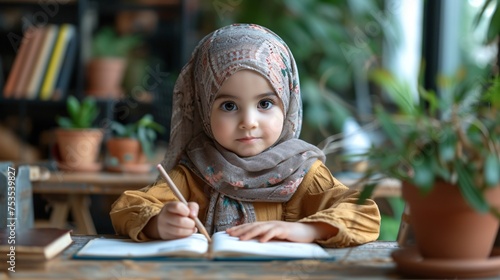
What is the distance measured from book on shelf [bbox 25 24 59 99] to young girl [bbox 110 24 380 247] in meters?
3.12

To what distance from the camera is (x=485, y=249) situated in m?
1.24

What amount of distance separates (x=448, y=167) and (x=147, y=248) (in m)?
0.52

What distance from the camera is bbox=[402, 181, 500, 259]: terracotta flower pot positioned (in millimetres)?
1216

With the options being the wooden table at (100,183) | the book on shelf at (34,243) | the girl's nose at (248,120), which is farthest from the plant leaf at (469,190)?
the wooden table at (100,183)

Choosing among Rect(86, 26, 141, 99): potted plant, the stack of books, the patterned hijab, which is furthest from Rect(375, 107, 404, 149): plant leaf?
Rect(86, 26, 141, 99): potted plant

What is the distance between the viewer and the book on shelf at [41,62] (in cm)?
473

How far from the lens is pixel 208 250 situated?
139 centimetres

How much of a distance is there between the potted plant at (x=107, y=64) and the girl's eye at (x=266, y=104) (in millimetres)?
4349

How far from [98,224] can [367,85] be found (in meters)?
2.11

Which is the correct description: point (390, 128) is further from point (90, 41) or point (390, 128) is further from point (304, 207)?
point (90, 41)

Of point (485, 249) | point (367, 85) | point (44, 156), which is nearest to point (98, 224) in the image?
point (44, 156)

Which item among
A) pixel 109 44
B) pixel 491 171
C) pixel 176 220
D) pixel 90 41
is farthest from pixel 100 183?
pixel 90 41

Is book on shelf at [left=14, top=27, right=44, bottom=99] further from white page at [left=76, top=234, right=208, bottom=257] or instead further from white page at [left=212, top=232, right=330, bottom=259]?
white page at [left=212, top=232, right=330, bottom=259]

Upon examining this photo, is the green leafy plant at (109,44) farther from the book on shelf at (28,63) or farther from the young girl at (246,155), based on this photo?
the young girl at (246,155)
